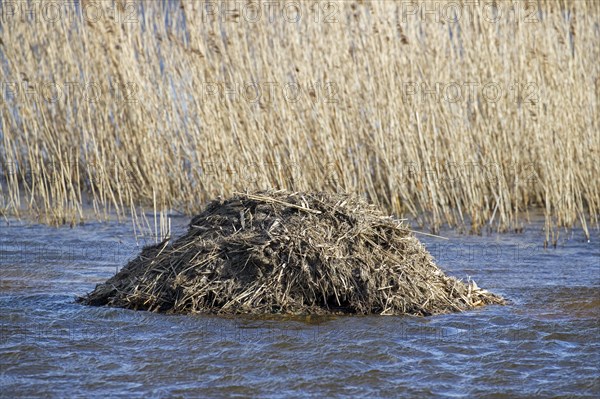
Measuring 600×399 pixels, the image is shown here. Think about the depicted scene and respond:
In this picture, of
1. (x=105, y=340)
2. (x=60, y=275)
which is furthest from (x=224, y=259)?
(x=60, y=275)

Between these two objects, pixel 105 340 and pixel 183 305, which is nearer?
pixel 105 340

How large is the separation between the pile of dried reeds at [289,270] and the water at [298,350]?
0.14 metres

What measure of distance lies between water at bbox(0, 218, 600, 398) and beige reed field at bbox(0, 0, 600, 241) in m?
2.38

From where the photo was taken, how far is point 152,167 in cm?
880

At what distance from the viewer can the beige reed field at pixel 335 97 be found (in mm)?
8320

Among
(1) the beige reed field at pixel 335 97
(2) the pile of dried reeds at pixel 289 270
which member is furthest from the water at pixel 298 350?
(1) the beige reed field at pixel 335 97

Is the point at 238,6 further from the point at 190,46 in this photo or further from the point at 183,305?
the point at 183,305

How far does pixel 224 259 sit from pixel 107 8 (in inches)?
166

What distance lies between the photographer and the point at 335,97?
27.5 feet

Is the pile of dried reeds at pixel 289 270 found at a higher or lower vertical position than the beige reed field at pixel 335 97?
lower

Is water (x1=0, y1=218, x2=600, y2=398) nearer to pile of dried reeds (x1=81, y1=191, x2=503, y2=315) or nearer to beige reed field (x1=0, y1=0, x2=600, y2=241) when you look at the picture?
pile of dried reeds (x1=81, y1=191, x2=503, y2=315)

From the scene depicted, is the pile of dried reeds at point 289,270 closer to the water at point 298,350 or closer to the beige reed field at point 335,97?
the water at point 298,350

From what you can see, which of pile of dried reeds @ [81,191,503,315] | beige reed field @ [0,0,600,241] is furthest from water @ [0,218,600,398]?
beige reed field @ [0,0,600,241]

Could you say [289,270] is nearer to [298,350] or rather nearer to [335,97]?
[298,350]
